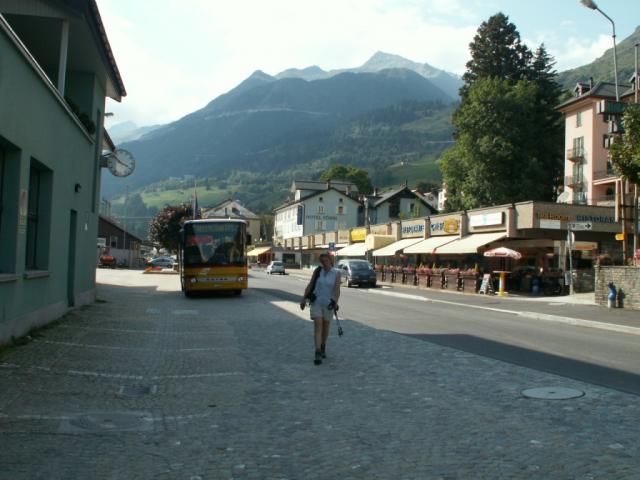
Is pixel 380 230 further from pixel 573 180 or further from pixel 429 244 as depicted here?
pixel 573 180

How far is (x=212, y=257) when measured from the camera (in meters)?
25.5

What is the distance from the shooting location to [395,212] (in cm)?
9975

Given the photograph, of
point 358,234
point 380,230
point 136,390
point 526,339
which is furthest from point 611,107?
point 358,234

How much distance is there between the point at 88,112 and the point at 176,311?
627cm

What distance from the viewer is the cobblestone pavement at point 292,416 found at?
199 inches

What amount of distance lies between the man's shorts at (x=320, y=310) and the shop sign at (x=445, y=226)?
108ft

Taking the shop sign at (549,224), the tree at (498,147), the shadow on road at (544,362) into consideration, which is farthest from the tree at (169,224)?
the shadow on road at (544,362)

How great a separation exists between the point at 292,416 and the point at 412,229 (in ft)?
144

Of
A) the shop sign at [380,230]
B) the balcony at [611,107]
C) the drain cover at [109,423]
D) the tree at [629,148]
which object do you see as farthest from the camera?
the shop sign at [380,230]

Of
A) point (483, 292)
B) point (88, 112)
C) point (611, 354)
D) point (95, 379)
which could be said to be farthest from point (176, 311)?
point (483, 292)

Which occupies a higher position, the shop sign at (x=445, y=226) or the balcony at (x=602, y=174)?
the balcony at (x=602, y=174)

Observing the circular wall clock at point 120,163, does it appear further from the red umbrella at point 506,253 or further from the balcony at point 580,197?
the balcony at point 580,197

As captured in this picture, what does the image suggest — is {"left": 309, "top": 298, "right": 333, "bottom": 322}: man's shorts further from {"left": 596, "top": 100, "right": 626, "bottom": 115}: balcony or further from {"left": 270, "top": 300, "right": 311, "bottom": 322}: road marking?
{"left": 596, "top": 100, "right": 626, "bottom": 115}: balcony

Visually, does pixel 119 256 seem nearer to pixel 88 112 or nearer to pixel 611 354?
pixel 88 112
